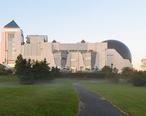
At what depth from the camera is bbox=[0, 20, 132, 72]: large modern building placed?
442 feet

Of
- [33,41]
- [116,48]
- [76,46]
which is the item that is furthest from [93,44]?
[33,41]

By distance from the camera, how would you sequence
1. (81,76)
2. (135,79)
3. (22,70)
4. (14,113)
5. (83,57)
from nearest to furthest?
(14,113) < (135,79) < (22,70) < (81,76) < (83,57)

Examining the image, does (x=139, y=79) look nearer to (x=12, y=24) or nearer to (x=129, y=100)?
(x=129, y=100)

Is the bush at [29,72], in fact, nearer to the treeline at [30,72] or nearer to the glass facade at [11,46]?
the treeline at [30,72]

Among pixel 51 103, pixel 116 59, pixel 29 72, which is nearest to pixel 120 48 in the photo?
pixel 116 59

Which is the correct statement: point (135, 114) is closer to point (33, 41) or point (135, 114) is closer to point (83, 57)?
point (83, 57)

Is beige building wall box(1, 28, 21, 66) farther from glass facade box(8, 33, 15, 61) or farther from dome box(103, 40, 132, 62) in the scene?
dome box(103, 40, 132, 62)

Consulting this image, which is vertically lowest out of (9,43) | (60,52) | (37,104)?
(37,104)

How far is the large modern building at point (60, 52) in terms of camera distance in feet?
442

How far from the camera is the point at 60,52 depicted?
133 meters

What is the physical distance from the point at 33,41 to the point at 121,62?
267 feet

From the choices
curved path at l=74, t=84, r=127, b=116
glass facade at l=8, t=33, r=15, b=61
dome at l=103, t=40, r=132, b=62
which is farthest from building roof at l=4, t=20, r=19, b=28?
curved path at l=74, t=84, r=127, b=116

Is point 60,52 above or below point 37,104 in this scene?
above

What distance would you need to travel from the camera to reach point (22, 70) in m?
59.2
